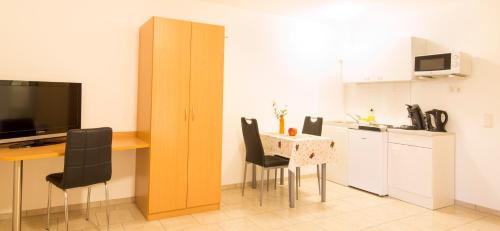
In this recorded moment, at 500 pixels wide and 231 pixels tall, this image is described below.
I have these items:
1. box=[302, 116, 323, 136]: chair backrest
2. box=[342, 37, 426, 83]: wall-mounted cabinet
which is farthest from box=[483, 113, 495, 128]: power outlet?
box=[302, 116, 323, 136]: chair backrest

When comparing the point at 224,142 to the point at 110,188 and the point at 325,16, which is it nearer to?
the point at 110,188

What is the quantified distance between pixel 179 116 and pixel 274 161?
1.23 m

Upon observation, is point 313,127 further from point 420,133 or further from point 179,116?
point 179,116

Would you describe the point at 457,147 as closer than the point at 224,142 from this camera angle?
Yes

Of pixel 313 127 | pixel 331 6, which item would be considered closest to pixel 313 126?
pixel 313 127

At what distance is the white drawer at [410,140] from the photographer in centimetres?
350

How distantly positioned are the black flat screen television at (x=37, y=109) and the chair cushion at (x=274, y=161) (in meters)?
2.00

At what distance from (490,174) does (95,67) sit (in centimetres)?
440

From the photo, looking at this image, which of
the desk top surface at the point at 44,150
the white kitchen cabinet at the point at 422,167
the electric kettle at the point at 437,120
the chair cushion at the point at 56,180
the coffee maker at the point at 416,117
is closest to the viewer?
the desk top surface at the point at 44,150

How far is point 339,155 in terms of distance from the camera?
14.8 ft

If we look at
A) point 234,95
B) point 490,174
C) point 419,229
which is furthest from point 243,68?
point 490,174

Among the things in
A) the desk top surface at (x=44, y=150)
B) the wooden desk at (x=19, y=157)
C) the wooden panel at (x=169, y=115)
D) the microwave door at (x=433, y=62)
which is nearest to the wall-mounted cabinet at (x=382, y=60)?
the microwave door at (x=433, y=62)

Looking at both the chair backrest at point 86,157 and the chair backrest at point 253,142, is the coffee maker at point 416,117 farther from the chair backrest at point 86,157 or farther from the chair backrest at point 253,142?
the chair backrest at point 86,157

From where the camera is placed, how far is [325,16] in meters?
4.52
